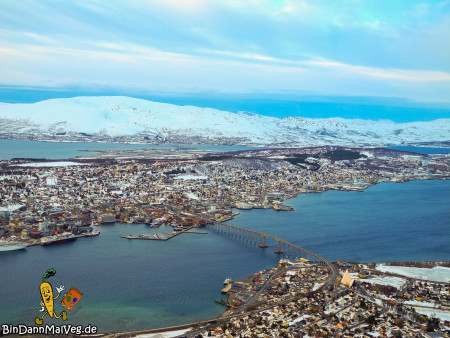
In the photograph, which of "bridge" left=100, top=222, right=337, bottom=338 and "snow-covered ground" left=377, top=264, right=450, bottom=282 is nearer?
"bridge" left=100, top=222, right=337, bottom=338

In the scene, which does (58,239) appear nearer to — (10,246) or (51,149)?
(10,246)

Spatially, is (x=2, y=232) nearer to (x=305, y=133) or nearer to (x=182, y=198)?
(x=182, y=198)

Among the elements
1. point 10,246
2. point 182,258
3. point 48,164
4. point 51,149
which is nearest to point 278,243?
point 182,258

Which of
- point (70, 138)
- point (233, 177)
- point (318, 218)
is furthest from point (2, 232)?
point (70, 138)

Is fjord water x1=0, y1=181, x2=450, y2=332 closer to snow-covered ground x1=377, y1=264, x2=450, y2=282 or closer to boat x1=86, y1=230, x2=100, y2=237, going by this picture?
boat x1=86, y1=230, x2=100, y2=237

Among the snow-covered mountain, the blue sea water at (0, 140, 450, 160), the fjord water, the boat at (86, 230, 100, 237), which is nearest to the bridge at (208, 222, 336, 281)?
the fjord water

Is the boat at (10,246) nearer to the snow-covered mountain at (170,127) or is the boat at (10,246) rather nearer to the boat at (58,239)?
the boat at (58,239)
